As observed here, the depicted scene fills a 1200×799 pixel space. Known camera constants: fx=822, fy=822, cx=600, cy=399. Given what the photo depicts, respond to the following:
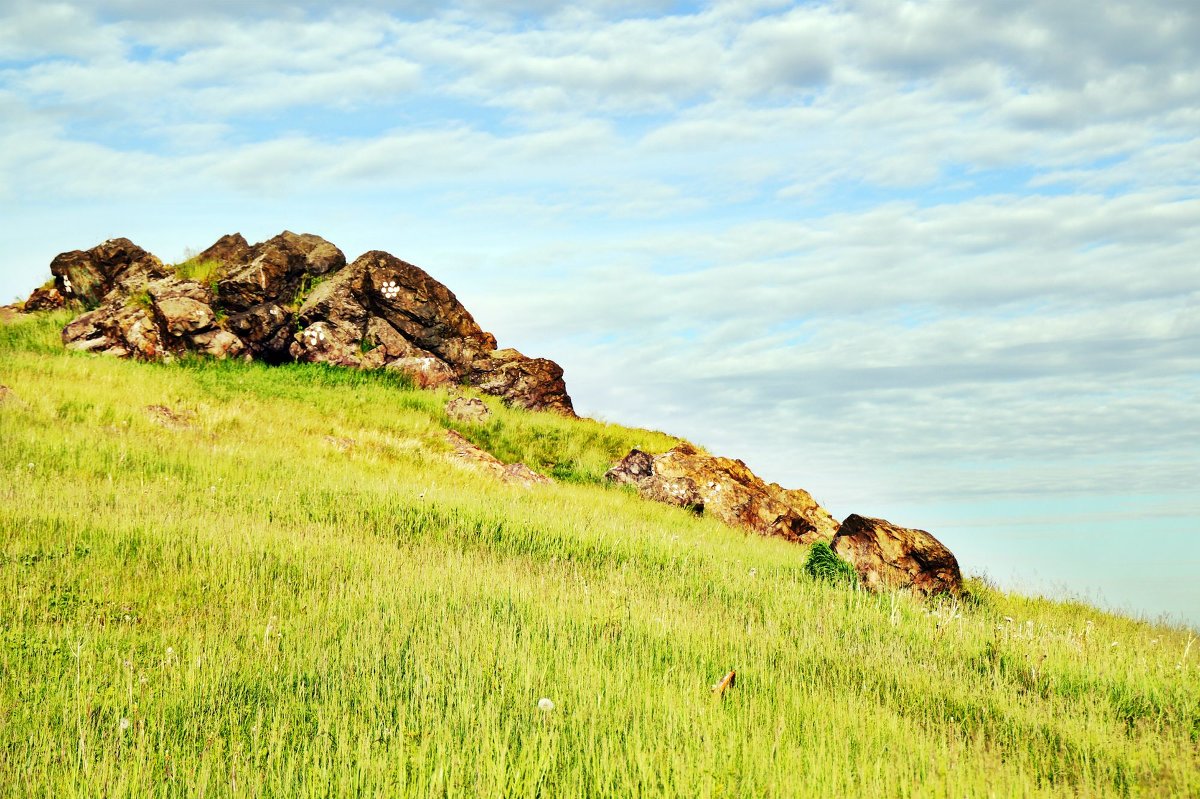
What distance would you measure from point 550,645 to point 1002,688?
11.4 feet

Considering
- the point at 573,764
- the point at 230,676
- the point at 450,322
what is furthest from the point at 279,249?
the point at 573,764

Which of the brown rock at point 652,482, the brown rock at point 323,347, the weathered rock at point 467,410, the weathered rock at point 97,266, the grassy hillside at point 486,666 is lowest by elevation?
the grassy hillside at point 486,666

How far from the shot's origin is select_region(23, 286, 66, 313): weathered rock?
30.1 m

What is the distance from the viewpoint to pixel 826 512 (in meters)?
21.7

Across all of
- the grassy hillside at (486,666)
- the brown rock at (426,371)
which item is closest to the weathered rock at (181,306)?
the brown rock at (426,371)

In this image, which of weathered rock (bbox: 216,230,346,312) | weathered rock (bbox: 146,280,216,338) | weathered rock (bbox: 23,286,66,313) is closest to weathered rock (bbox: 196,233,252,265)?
weathered rock (bbox: 216,230,346,312)

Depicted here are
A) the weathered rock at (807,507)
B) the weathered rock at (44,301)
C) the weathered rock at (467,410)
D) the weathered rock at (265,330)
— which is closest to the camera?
the weathered rock at (807,507)

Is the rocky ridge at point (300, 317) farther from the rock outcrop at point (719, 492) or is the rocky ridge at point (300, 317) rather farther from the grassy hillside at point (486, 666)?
the grassy hillside at point (486, 666)

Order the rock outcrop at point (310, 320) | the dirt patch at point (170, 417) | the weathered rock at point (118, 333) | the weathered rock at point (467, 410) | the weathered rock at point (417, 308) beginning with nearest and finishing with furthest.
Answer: the dirt patch at point (170, 417) < the weathered rock at point (467, 410) < the weathered rock at point (118, 333) < the rock outcrop at point (310, 320) < the weathered rock at point (417, 308)

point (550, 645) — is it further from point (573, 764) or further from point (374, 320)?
point (374, 320)

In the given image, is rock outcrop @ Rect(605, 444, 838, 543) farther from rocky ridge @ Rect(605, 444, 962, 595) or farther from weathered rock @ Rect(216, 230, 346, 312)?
weathered rock @ Rect(216, 230, 346, 312)

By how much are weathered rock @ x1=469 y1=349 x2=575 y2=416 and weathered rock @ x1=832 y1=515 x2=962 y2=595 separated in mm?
15897

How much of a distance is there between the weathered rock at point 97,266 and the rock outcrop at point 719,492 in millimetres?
20289

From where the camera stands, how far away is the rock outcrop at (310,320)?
83.1 ft
